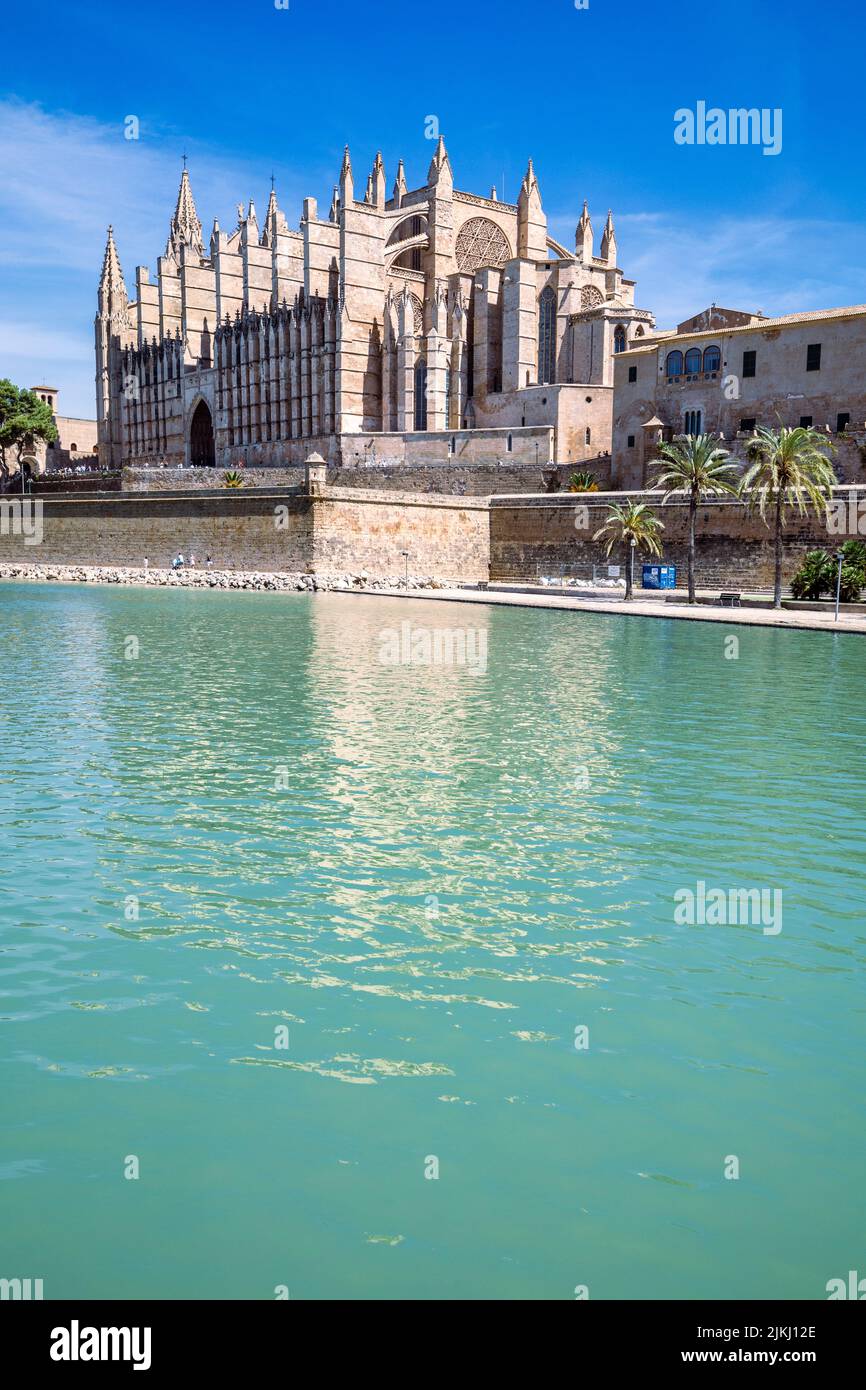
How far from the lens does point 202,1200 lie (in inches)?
166

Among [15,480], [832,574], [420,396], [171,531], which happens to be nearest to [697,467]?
[832,574]

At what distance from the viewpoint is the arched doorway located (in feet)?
253

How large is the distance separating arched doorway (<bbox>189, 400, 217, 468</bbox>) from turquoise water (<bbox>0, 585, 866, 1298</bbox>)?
67541mm

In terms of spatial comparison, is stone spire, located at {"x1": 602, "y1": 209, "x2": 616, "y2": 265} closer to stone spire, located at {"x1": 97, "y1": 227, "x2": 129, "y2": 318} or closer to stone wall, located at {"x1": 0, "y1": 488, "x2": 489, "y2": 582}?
stone wall, located at {"x1": 0, "y1": 488, "x2": 489, "y2": 582}

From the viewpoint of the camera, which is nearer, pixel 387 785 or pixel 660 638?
pixel 387 785

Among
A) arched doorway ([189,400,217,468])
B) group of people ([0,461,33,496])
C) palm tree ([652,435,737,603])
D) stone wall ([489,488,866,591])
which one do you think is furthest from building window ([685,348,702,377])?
group of people ([0,461,33,496])

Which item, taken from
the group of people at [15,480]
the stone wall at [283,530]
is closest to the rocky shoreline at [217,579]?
the stone wall at [283,530]

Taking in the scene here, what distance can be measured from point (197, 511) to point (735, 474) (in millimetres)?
24256

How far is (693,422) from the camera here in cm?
4559

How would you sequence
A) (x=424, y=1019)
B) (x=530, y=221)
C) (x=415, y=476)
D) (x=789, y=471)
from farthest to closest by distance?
(x=530, y=221) < (x=415, y=476) < (x=789, y=471) < (x=424, y=1019)

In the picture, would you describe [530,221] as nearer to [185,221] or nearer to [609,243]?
[609,243]

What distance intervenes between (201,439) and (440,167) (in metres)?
25.7
